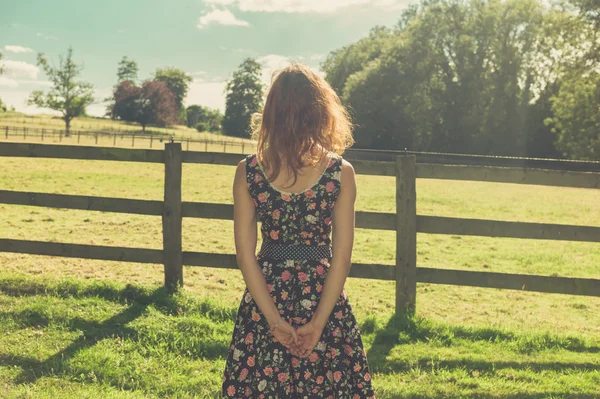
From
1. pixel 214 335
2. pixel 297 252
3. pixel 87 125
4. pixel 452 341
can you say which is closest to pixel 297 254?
pixel 297 252

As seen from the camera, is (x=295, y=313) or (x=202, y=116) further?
(x=202, y=116)

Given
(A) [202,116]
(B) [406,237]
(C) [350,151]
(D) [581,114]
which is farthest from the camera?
(A) [202,116]

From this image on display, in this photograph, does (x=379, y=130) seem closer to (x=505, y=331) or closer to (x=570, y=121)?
(x=570, y=121)

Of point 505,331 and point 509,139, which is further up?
point 509,139

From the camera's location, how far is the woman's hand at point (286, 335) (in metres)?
2.03

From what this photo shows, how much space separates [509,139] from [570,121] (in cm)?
1063

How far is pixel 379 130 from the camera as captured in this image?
5003 cm

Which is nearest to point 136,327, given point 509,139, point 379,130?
point 509,139

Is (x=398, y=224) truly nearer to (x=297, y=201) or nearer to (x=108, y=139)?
(x=297, y=201)

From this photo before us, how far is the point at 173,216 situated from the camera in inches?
223

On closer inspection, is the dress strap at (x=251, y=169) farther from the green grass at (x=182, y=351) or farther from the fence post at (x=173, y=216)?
the fence post at (x=173, y=216)

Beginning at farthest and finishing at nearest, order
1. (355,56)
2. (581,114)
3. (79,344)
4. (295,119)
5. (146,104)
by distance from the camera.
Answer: (146,104) < (355,56) < (581,114) < (79,344) < (295,119)

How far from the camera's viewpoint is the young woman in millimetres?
2035

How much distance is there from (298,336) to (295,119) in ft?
2.60
